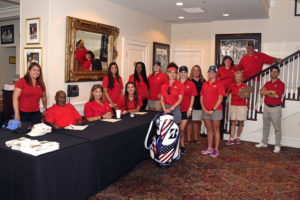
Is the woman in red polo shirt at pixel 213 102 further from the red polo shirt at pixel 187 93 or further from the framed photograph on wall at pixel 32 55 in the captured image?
the framed photograph on wall at pixel 32 55

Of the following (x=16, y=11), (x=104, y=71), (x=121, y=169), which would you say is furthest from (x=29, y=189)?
(x=16, y=11)

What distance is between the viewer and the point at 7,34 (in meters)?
8.70

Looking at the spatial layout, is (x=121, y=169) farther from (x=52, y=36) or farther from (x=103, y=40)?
(x=103, y=40)

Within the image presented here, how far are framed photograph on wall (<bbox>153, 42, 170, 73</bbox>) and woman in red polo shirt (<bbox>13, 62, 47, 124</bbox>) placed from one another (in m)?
4.13

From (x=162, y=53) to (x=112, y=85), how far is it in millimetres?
3323

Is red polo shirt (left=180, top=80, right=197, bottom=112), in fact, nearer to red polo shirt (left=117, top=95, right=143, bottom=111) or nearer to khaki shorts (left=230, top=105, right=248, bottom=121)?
red polo shirt (left=117, top=95, right=143, bottom=111)

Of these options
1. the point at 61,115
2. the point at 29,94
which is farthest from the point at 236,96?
the point at 29,94

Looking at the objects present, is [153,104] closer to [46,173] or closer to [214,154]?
[214,154]

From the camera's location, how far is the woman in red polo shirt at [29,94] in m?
3.66

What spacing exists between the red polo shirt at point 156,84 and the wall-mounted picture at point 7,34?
547 centimetres

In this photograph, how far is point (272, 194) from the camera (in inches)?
132

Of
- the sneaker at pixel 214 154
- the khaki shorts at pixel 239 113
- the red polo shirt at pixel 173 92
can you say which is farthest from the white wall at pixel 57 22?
the khaki shorts at pixel 239 113

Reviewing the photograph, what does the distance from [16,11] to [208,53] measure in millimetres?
5508

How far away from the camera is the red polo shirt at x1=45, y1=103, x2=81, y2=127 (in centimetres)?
354
